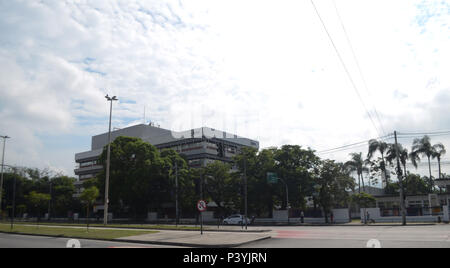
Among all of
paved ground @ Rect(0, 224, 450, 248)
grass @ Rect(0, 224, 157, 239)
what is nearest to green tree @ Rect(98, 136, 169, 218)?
grass @ Rect(0, 224, 157, 239)

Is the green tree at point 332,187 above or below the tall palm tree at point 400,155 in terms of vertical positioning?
below

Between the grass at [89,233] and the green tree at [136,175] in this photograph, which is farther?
the green tree at [136,175]

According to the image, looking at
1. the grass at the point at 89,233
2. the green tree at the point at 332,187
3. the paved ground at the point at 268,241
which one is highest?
the green tree at the point at 332,187

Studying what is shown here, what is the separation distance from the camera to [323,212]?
48.8 metres

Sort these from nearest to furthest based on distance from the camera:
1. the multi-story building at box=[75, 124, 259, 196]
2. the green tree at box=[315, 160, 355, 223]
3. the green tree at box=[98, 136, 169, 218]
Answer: the green tree at box=[315, 160, 355, 223] → the green tree at box=[98, 136, 169, 218] → the multi-story building at box=[75, 124, 259, 196]

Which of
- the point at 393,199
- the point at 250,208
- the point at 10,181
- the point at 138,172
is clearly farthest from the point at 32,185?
the point at 393,199

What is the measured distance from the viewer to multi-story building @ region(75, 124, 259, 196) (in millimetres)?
75750

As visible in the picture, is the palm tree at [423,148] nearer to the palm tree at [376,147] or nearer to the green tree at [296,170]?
the palm tree at [376,147]

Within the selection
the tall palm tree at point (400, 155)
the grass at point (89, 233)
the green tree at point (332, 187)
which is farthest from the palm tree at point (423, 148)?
the grass at point (89, 233)

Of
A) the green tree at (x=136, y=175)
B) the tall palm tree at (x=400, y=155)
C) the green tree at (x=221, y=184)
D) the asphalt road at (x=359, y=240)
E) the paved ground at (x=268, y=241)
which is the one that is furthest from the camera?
the tall palm tree at (x=400, y=155)

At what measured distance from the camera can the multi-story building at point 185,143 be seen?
7575 centimetres

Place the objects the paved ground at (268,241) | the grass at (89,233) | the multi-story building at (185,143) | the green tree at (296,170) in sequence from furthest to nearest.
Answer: the multi-story building at (185,143)
the green tree at (296,170)
the grass at (89,233)
the paved ground at (268,241)

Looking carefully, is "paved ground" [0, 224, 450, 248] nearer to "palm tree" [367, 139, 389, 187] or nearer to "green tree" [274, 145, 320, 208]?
"green tree" [274, 145, 320, 208]

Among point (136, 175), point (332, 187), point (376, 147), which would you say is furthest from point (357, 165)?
point (136, 175)
